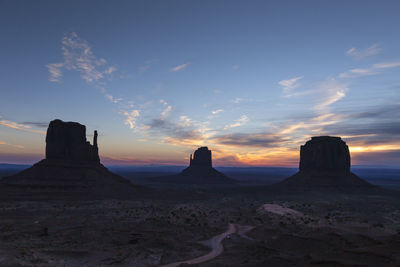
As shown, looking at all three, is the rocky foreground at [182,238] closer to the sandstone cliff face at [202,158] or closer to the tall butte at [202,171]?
the tall butte at [202,171]

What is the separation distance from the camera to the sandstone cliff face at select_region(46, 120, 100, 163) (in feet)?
255

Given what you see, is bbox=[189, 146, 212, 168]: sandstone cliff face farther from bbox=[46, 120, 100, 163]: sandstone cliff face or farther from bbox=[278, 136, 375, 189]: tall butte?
bbox=[46, 120, 100, 163]: sandstone cliff face

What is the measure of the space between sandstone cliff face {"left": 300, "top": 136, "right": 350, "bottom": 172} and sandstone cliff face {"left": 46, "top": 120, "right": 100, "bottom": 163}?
8292 cm

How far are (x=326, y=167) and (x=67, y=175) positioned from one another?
9113 cm

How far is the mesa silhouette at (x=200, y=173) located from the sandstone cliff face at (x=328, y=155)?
214 feet

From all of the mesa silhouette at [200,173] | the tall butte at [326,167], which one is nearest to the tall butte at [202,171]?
the mesa silhouette at [200,173]

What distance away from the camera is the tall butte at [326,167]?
96125mm

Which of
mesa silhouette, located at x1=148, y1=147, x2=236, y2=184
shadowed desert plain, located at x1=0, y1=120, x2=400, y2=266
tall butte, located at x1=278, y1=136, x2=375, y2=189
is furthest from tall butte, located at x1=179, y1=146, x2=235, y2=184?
shadowed desert plain, located at x1=0, y1=120, x2=400, y2=266

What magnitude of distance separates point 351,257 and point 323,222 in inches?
899

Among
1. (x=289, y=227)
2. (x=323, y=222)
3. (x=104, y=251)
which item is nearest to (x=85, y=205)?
(x=104, y=251)

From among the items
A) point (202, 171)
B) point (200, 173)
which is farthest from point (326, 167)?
point (202, 171)

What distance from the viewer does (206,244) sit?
28.8m

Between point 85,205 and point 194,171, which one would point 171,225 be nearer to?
point 85,205

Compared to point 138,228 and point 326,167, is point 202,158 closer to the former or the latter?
point 326,167
